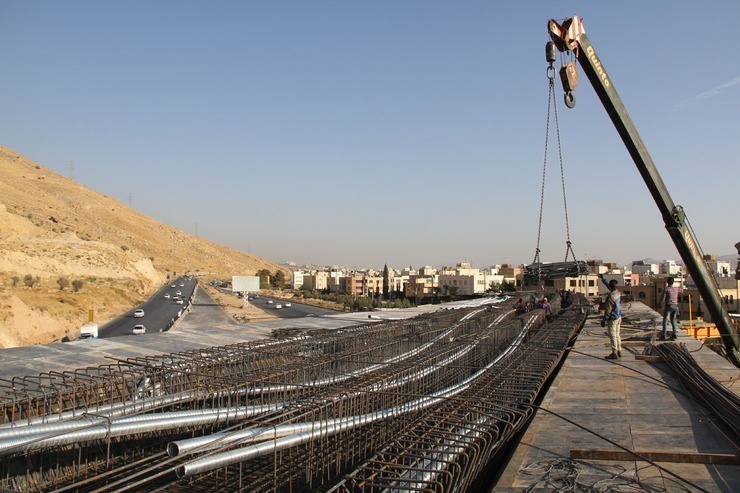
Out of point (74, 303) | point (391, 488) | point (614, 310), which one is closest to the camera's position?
point (391, 488)

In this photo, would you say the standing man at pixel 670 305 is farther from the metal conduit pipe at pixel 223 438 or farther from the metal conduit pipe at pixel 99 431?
the metal conduit pipe at pixel 99 431

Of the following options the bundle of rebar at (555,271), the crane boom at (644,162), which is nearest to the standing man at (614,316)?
the crane boom at (644,162)

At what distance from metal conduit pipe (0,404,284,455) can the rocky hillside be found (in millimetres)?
29539

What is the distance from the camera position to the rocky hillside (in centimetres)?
4009

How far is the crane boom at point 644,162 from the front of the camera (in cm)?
1187

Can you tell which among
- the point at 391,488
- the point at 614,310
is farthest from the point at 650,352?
the point at 391,488

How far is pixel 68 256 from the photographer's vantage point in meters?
65.8

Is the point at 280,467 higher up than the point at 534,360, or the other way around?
the point at 534,360

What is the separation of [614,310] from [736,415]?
435 centimetres

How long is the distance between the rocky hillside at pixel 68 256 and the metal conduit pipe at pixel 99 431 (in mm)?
29539

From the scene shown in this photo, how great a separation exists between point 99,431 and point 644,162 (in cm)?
1158

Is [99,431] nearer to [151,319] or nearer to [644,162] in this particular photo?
[644,162]

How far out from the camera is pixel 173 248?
A: 137 m

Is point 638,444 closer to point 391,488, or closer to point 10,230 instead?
point 391,488
